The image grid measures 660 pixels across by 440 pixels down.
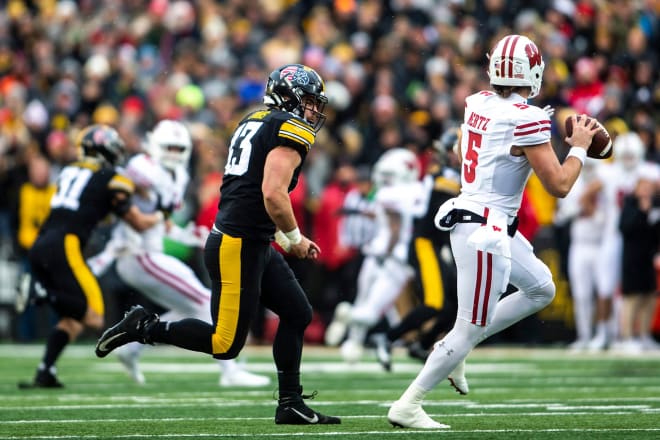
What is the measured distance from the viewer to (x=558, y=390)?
9.38 m

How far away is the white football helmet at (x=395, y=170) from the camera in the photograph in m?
14.0

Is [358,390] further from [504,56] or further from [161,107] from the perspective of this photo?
[161,107]

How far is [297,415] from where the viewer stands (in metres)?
7.00

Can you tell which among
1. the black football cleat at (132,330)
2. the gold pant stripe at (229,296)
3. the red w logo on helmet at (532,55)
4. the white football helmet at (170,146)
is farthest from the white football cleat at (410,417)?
the white football helmet at (170,146)

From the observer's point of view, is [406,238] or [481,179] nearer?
[481,179]

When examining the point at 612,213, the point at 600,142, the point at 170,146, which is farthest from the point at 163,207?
the point at 612,213

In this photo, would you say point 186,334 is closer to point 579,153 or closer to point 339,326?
point 579,153

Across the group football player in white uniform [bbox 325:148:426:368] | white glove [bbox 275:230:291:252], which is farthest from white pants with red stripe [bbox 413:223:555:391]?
football player in white uniform [bbox 325:148:426:368]

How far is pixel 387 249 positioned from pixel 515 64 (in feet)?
23.2

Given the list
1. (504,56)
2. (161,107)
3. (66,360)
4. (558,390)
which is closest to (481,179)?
(504,56)

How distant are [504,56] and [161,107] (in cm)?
1158

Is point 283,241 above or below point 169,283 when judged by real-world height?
above

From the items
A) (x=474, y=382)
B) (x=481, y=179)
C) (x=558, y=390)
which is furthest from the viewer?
(x=474, y=382)

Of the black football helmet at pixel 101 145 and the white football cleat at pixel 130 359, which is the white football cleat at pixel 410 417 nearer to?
the white football cleat at pixel 130 359
